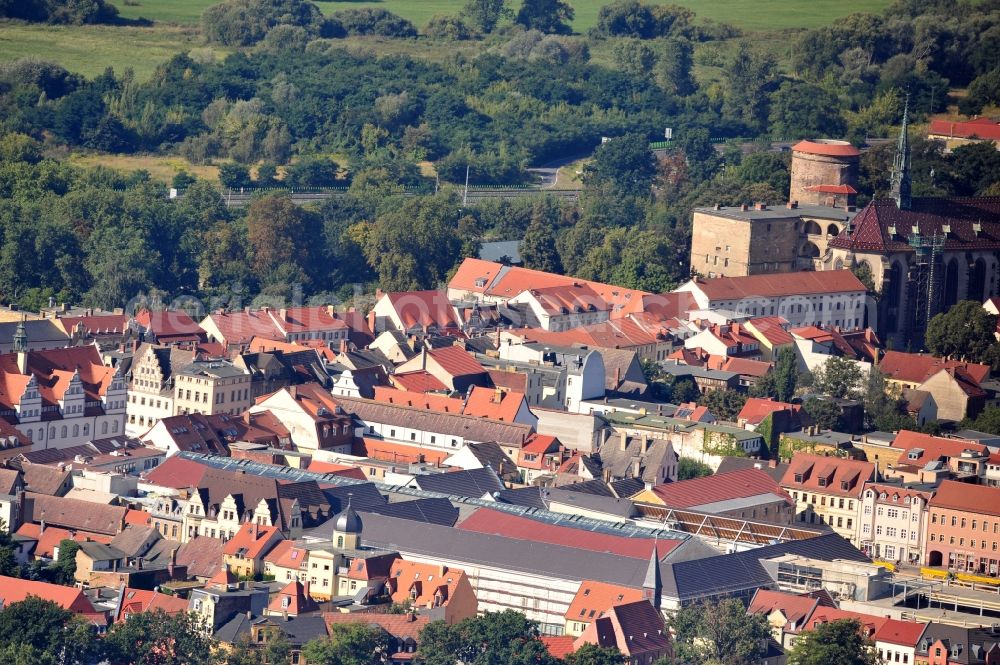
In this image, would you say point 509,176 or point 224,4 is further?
point 224,4

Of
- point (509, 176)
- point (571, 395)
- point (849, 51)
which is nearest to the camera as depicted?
point (571, 395)

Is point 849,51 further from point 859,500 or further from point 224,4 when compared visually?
point 859,500

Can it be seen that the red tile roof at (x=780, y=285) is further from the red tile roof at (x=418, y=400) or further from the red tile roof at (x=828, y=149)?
the red tile roof at (x=418, y=400)

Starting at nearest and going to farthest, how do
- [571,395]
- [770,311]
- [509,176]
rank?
1. [571,395]
2. [770,311]
3. [509,176]

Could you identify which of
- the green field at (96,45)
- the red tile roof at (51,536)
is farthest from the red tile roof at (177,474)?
the green field at (96,45)

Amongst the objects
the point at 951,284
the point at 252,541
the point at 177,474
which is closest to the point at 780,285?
the point at 951,284

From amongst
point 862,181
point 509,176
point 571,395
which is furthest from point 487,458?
point 509,176
